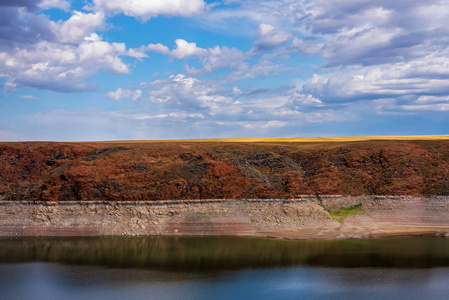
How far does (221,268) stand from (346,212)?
22.8 m

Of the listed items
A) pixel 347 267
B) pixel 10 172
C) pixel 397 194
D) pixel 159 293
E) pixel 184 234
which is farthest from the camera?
pixel 10 172

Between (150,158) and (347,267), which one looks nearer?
(347,267)

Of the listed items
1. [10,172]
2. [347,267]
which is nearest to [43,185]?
[10,172]

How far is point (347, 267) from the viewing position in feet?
118

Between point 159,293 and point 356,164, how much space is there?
37.0 m

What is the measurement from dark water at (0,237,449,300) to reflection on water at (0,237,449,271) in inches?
3.4

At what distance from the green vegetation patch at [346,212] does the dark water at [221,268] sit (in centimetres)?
685

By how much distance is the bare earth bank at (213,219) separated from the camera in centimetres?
4891

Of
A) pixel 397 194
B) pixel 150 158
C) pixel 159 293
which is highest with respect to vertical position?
pixel 150 158

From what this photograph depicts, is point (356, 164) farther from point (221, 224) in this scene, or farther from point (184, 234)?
point (184, 234)

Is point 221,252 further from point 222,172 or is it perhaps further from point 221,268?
point 222,172

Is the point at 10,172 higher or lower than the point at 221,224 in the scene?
higher

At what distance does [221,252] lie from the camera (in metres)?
41.4

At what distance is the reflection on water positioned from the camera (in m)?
37.3
